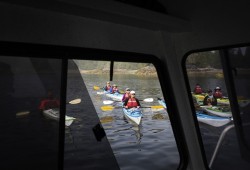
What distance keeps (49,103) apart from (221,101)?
5.39 feet

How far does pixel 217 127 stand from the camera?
8.71ft

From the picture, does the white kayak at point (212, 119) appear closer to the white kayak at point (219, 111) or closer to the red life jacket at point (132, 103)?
the white kayak at point (219, 111)

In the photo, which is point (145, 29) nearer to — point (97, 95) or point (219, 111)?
point (97, 95)

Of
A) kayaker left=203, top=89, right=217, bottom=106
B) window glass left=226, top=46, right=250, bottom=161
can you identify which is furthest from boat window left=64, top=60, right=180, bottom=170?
window glass left=226, top=46, right=250, bottom=161

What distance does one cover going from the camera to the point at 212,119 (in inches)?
106

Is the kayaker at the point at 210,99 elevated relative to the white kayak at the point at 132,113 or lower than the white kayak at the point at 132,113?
elevated

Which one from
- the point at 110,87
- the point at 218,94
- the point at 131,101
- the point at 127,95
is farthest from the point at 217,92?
the point at 131,101

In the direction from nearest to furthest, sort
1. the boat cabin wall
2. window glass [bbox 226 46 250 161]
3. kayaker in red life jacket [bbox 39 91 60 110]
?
1. the boat cabin wall
2. kayaker in red life jacket [bbox 39 91 60 110]
3. window glass [bbox 226 46 250 161]

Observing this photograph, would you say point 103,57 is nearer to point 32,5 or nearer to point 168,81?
point 32,5

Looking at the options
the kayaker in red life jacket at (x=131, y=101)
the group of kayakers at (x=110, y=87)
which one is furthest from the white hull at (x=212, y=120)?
the kayaker in red life jacket at (x=131, y=101)

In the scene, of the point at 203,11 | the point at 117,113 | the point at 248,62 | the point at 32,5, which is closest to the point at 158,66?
the point at 203,11

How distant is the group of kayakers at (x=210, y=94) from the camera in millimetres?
2517

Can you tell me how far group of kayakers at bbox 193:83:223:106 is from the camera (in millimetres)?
→ 2517

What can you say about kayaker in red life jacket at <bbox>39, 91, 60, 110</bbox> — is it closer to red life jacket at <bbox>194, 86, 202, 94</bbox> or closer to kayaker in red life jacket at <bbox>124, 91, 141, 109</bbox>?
red life jacket at <bbox>194, 86, 202, 94</bbox>
